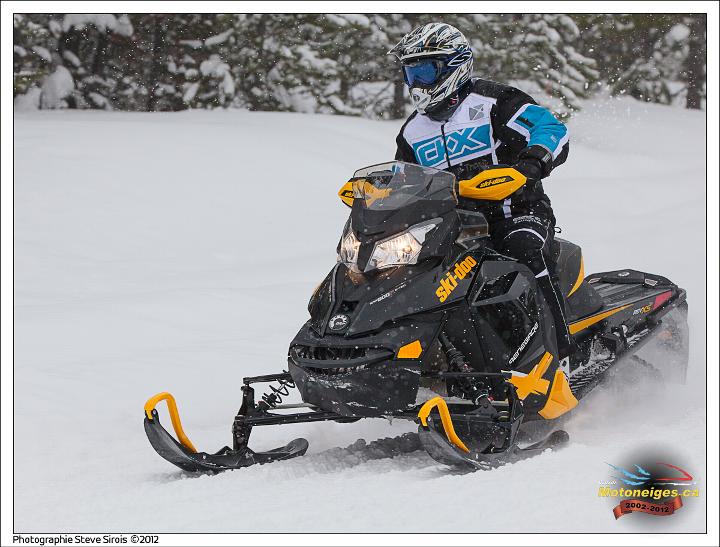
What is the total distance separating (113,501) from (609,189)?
11.6m

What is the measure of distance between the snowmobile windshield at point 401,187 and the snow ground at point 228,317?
4.25 feet

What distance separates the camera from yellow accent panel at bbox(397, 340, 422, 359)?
4.45 meters

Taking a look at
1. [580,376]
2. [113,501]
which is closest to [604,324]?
[580,376]

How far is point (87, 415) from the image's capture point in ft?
19.5

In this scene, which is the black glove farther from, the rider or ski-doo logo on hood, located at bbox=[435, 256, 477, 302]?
ski-doo logo on hood, located at bbox=[435, 256, 477, 302]

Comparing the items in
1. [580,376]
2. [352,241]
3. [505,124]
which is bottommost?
[580,376]

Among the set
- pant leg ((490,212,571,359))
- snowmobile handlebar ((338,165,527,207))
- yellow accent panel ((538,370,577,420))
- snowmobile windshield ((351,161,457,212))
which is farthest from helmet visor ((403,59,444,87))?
yellow accent panel ((538,370,577,420))

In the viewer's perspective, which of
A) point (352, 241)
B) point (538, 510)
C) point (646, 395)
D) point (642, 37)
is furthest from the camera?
point (642, 37)

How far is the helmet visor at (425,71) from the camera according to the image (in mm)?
5273

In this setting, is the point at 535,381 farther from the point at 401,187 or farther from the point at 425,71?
the point at 425,71

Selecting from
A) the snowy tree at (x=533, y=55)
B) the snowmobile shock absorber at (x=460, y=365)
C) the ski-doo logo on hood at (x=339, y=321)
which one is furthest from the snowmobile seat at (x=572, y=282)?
the snowy tree at (x=533, y=55)

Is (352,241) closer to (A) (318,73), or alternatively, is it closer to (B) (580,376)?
(B) (580,376)

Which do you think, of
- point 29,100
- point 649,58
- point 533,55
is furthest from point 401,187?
point 649,58

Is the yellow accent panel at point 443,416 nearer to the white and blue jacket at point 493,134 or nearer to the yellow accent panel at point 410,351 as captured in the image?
the yellow accent panel at point 410,351
